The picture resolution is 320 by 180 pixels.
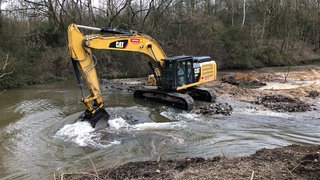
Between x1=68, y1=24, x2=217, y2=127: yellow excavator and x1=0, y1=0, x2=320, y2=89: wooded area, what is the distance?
336 inches

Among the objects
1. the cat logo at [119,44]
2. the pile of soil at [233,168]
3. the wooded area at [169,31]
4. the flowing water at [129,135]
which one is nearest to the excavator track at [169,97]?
the flowing water at [129,135]

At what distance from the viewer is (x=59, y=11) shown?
72.5 feet

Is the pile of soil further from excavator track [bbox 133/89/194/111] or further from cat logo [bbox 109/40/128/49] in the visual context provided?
excavator track [bbox 133/89/194/111]

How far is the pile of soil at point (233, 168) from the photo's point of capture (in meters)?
5.04

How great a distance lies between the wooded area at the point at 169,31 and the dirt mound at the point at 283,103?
10.8m

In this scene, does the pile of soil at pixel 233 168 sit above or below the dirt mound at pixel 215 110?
above

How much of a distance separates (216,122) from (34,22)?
54.8ft

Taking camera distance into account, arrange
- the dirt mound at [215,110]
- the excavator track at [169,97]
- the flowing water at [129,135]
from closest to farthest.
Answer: the flowing water at [129,135] < the dirt mound at [215,110] < the excavator track at [169,97]

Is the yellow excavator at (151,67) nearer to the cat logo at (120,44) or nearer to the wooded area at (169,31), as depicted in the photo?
the cat logo at (120,44)

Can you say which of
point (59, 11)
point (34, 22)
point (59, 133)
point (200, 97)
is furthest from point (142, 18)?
point (59, 133)

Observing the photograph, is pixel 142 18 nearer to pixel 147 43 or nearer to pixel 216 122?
pixel 147 43

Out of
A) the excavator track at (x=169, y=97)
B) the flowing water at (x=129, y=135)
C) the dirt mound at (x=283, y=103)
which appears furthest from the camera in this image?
the dirt mound at (x=283, y=103)

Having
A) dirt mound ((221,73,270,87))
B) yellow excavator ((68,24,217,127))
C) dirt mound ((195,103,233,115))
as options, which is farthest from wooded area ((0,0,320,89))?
→ dirt mound ((195,103,233,115))

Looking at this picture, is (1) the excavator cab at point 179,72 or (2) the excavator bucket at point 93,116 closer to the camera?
(2) the excavator bucket at point 93,116
